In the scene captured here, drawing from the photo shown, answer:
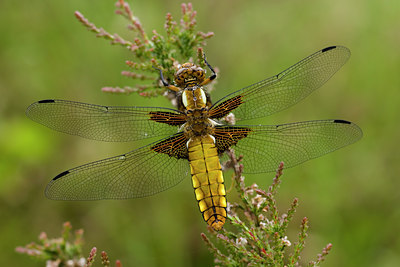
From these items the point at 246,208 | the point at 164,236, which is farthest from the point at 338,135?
the point at 164,236

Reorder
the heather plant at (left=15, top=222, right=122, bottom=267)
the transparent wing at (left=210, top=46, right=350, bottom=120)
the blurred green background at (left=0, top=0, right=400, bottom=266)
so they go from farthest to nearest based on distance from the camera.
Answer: the blurred green background at (left=0, top=0, right=400, bottom=266), the transparent wing at (left=210, top=46, right=350, bottom=120), the heather plant at (left=15, top=222, right=122, bottom=267)

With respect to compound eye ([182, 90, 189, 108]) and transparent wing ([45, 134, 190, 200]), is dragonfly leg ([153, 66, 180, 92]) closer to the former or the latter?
compound eye ([182, 90, 189, 108])

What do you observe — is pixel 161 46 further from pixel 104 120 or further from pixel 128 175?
pixel 128 175

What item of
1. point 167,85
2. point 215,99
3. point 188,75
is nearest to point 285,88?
point 188,75

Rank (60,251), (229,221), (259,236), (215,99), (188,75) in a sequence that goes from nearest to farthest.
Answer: (60,251) → (259,236) → (229,221) → (188,75) → (215,99)

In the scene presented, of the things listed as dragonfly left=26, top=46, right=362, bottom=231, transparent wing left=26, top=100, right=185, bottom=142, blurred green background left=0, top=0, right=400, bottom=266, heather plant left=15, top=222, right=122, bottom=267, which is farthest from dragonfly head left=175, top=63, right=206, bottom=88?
blurred green background left=0, top=0, right=400, bottom=266

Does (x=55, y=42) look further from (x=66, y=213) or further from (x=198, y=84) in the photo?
(x=198, y=84)

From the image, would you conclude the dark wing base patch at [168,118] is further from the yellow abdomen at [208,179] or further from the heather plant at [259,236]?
the heather plant at [259,236]
